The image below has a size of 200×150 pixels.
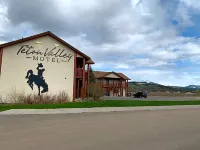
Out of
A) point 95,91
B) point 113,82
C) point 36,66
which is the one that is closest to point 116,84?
point 113,82

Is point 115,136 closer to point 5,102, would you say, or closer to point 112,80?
point 5,102

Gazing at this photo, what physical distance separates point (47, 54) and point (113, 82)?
4088 cm

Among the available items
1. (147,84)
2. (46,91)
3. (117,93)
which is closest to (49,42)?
(46,91)

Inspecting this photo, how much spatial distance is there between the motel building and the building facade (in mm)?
35710

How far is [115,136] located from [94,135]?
725mm

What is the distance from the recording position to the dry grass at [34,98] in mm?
21791

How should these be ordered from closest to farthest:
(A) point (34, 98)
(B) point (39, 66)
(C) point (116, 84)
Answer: (A) point (34, 98) < (B) point (39, 66) < (C) point (116, 84)

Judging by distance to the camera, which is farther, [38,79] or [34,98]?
[38,79]

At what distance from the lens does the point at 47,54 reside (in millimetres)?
25734

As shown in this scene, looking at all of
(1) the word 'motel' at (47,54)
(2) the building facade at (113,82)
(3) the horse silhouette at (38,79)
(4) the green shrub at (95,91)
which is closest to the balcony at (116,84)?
(2) the building facade at (113,82)

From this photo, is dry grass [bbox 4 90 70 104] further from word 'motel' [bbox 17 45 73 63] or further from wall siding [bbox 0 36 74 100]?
word 'motel' [bbox 17 45 73 63]

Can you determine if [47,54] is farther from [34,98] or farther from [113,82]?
[113,82]

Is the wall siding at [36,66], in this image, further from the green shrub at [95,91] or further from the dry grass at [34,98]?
the green shrub at [95,91]

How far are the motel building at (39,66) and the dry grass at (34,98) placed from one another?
53 centimetres
